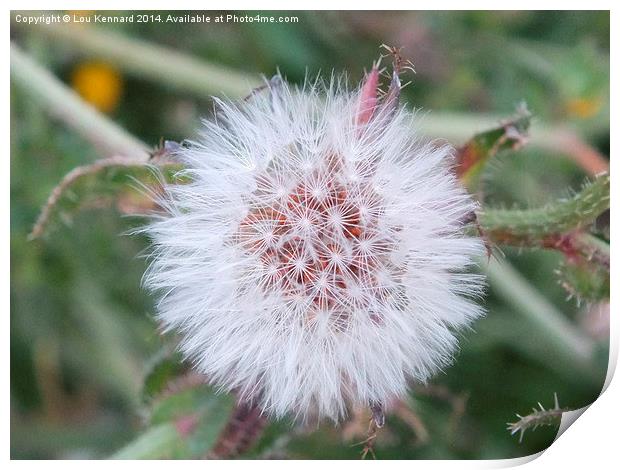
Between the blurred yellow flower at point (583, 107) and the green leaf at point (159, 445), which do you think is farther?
the blurred yellow flower at point (583, 107)

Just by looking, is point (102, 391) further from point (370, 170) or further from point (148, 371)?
point (370, 170)

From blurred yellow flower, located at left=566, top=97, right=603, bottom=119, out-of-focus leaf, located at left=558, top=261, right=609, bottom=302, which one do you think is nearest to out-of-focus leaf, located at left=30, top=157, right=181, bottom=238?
out-of-focus leaf, located at left=558, top=261, right=609, bottom=302

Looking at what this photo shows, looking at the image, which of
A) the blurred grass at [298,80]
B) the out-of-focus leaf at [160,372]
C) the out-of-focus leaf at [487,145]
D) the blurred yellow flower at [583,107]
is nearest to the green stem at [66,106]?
the blurred grass at [298,80]

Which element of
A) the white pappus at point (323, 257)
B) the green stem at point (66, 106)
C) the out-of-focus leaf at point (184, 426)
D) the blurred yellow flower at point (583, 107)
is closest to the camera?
the white pappus at point (323, 257)

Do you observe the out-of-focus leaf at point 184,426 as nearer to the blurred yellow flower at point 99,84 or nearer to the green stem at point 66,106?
the green stem at point 66,106

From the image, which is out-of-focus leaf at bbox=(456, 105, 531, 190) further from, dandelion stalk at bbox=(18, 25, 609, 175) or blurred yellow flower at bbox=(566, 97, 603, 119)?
blurred yellow flower at bbox=(566, 97, 603, 119)

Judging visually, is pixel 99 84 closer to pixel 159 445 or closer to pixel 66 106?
pixel 66 106
